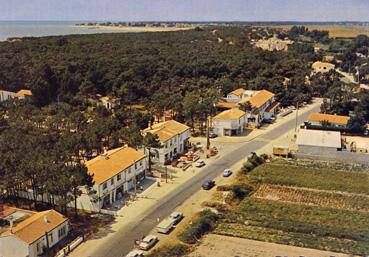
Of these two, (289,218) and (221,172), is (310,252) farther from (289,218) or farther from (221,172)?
(221,172)

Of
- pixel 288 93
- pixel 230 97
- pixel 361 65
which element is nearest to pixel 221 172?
pixel 230 97

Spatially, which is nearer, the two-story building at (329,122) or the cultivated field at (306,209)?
the cultivated field at (306,209)

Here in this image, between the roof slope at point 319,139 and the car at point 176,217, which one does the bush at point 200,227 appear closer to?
the car at point 176,217

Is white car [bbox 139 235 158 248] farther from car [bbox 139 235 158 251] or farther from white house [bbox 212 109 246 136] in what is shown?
white house [bbox 212 109 246 136]

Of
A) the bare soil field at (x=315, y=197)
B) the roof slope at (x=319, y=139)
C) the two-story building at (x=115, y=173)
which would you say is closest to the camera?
the two-story building at (x=115, y=173)

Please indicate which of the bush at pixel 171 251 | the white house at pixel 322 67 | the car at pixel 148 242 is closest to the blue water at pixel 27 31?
the car at pixel 148 242

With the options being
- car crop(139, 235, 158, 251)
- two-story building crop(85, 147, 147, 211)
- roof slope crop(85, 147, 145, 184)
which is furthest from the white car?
roof slope crop(85, 147, 145, 184)

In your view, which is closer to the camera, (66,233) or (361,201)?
(66,233)
